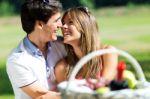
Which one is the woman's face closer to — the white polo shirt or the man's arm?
the white polo shirt

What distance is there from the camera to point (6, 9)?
27734 millimetres

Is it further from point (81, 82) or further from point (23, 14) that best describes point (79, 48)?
point (81, 82)

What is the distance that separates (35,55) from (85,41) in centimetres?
35

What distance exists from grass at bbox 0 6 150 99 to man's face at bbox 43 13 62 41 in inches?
163

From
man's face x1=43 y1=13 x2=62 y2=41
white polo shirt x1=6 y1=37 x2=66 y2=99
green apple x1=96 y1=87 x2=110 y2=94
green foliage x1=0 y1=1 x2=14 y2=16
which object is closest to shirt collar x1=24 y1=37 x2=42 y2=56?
white polo shirt x1=6 y1=37 x2=66 y2=99

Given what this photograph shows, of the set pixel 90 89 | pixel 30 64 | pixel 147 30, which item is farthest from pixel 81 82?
pixel 147 30

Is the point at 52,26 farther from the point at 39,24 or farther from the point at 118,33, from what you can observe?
the point at 118,33

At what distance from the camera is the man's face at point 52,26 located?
13.0 feet

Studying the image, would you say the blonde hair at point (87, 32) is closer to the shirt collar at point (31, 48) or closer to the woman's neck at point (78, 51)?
the woman's neck at point (78, 51)

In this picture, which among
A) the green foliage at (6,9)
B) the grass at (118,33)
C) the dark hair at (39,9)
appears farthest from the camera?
the green foliage at (6,9)

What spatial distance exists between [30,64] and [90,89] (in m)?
0.84

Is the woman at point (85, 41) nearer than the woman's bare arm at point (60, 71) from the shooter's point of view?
Yes

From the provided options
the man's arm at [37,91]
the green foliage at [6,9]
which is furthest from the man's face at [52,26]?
the green foliage at [6,9]

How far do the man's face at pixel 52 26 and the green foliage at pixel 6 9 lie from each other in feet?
77.3
